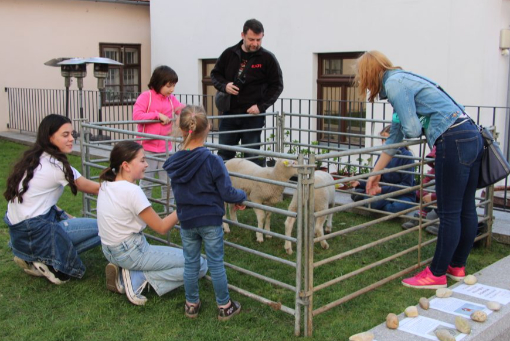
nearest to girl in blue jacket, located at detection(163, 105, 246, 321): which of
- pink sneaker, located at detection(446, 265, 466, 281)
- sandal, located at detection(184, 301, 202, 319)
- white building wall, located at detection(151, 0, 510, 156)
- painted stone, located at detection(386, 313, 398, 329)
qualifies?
sandal, located at detection(184, 301, 202, 319)

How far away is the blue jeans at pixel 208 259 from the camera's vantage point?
12.9ft

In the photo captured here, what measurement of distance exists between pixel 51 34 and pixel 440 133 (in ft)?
46.6

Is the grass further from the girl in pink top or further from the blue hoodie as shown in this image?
the girl in pink top

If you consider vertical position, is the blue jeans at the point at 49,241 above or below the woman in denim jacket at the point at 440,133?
below

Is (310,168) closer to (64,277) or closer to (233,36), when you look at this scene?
(64,277)

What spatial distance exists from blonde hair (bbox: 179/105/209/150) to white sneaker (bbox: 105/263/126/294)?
125 cm

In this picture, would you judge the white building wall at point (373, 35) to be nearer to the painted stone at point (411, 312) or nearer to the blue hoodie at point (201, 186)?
the painted stone at point (411, 312)

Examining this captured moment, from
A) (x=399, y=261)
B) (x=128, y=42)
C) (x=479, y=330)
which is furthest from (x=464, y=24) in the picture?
(x=128, y=42)

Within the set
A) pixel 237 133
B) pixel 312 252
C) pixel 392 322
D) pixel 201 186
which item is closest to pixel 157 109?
pixel 237 133

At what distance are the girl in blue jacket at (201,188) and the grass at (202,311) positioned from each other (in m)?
0.36

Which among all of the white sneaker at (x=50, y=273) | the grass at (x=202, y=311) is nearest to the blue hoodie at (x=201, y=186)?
the grass at (x=202, y=311)

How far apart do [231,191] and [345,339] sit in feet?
4.05

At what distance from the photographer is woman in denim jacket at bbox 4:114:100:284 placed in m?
4.60

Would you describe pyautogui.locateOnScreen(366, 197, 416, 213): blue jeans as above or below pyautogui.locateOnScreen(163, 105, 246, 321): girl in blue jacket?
below
